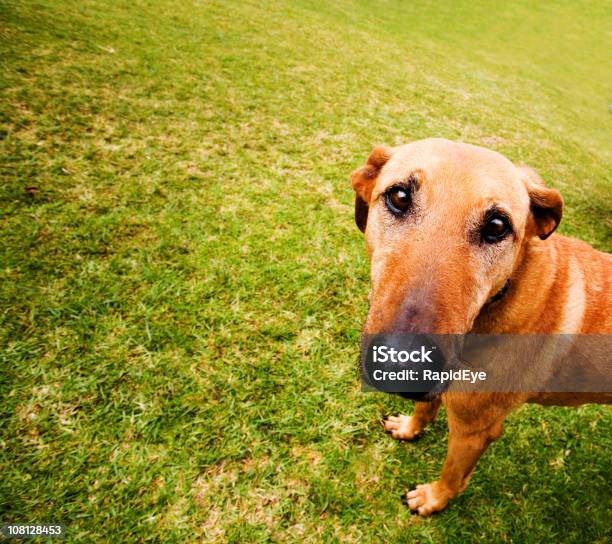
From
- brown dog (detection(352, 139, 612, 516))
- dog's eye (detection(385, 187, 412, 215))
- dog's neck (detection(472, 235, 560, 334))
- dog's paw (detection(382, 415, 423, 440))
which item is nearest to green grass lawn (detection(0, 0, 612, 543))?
dog's paw (detection(382, 415, 423, 440))

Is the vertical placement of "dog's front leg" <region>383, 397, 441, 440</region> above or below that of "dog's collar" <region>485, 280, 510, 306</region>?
below

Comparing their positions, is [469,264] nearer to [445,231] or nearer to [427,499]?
[445,231]

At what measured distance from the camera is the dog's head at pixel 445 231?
1.42 m

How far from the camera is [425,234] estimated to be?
1.64m

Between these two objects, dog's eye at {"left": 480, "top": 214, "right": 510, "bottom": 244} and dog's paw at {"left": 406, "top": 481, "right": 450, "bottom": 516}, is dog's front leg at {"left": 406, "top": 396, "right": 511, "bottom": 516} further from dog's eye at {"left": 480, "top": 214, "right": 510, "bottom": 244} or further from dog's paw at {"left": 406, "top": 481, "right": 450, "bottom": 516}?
dog's eye at {"left": 480, "top": 214, "right": 510, "bottom": 244}

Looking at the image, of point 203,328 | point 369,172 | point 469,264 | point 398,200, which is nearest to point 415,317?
point 469,264

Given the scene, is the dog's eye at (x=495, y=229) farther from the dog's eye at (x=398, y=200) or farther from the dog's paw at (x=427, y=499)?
the dog's paw at (x=427, y=499)

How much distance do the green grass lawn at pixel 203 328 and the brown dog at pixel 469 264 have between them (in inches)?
28.9

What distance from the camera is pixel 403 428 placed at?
2.58 metres

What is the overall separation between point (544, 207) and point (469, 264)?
730 millimetres

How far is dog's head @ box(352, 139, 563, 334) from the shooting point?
55.9 inches

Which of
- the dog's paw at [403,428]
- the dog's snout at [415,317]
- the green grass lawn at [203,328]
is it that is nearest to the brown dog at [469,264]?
the dog's snout at [415,317]

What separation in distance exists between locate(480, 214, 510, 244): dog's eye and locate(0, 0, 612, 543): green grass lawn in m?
1.64

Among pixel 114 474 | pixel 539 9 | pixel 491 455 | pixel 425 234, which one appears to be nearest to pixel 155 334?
pixel 114 474
